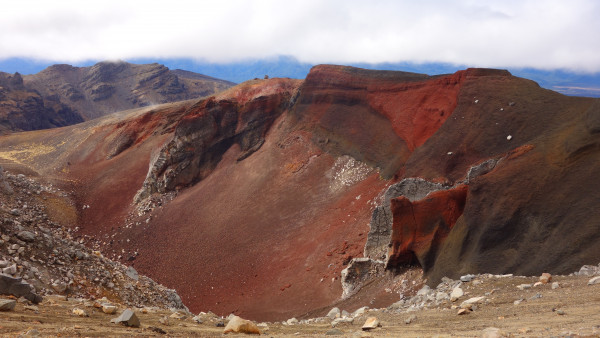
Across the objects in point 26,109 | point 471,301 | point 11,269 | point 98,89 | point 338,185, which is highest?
point 98,89

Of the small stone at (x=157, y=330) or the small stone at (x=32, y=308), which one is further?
the small stone at (x=32, y=308)

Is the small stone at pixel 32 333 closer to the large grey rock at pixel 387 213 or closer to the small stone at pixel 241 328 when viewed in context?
the small stone at pixel 241 328

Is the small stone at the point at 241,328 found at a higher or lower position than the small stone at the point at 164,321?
higher

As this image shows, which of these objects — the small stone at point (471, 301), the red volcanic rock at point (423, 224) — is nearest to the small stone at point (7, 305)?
the small stone at point (471, 301)

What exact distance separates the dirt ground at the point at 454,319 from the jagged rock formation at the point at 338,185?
3.44 meters

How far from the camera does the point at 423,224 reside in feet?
58.4

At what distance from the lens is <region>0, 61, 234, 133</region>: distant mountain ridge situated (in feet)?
385

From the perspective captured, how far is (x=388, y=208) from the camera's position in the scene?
20766 millimetres

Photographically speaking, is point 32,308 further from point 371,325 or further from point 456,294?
point 456,294

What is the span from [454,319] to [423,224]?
29.9 feet

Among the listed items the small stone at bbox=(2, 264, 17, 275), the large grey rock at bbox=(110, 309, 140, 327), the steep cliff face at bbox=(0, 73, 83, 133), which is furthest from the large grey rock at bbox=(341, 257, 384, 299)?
the steep cliff face at bbox=(0, 73, 83, 133)

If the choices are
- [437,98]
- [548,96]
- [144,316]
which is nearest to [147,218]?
[437,98]

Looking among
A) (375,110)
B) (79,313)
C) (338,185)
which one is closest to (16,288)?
(79,313)

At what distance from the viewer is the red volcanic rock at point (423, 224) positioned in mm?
17031
